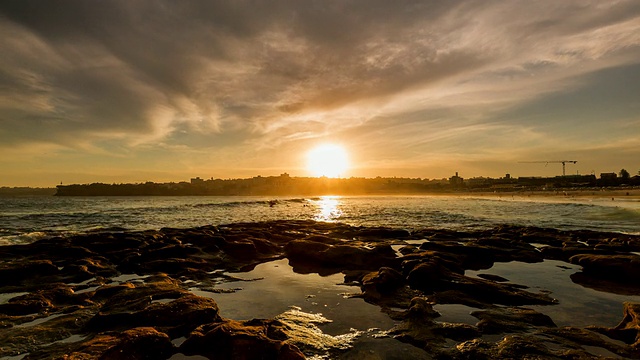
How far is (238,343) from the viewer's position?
19.8 feet

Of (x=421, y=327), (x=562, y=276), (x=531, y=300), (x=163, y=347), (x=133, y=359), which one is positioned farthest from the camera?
→ (x=562, y=276)

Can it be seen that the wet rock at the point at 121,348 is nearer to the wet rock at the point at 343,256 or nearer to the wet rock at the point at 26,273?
the wet rock at the point at 26,273

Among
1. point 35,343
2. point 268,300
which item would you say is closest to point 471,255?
point 268,300

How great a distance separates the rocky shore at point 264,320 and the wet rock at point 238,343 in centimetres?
2

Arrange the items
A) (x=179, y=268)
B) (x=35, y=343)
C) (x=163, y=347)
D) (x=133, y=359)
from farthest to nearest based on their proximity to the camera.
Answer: (x=179, y=268)
(x=35, y=343)
(x=163, y=347)
(x=133, y=359)

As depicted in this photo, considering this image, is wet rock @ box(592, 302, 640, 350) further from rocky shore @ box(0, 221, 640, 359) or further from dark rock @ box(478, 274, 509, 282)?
dark rock @ box(478, 274, 509, 282)

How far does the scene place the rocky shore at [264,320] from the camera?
6281 mm

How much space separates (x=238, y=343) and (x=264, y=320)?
141 cm

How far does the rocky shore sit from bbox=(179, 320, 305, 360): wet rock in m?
0.02

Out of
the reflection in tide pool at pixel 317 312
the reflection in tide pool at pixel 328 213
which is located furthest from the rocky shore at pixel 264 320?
the reflection in tide pool at pixel 328 213

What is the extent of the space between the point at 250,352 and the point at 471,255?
44.1 ft

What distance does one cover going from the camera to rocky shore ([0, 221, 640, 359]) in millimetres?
6281

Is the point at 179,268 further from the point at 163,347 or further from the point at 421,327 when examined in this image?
the point at 421,327

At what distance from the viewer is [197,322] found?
7551 mm
